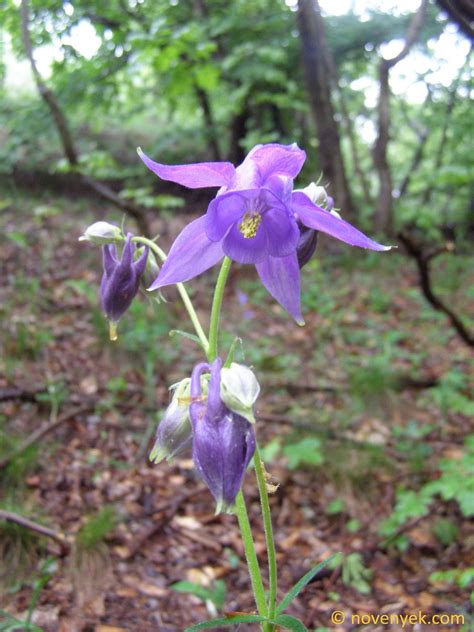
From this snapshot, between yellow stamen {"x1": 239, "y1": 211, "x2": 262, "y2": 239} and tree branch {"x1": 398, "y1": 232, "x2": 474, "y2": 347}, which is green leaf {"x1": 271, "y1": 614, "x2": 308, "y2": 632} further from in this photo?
tree branch {"x1": 398, "y1": 232, "x2": 474, "y2": 347}

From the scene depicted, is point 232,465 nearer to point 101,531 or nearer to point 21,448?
point 101,531

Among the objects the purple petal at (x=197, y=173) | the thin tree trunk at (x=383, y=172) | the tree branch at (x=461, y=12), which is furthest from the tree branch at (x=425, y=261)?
the thin tree trunk at (x=383, y=172)

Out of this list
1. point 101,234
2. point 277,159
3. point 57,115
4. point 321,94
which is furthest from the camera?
Answer: point 321,94

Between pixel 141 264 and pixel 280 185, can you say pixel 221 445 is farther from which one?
pixel 141 264

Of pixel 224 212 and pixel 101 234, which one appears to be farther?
pixel 101 234

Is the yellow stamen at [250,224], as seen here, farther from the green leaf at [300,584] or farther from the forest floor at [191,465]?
the green leaf at [300,584]

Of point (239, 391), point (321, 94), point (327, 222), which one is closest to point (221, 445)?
point (239, 391)

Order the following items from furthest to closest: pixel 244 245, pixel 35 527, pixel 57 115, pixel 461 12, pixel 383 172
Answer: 1. pixel 383 172
2. pixel 57 115
3. pixel 35 527
4. pixel 461 12
5. pixel 244 245

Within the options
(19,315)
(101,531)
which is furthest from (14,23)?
(101,531)
